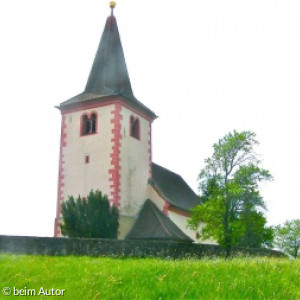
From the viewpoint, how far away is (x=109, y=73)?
3366 centimetres

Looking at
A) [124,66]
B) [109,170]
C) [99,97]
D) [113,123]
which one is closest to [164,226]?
[109,170]

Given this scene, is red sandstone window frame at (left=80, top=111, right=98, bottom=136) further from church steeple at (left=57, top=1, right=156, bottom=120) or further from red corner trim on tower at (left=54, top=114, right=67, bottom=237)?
red corner trim on tower at (left=54, top=114, right=67, bottom=237)

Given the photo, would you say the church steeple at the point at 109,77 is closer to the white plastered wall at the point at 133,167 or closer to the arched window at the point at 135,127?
the arched window at the point at 135,127

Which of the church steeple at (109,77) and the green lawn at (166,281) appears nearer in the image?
the green lawn at (166,281)

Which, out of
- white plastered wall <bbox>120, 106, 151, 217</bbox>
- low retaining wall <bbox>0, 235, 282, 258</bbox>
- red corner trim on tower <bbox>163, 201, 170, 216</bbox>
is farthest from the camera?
red corner trim on tower <bbox>163, 201, 170, 216</bbox>

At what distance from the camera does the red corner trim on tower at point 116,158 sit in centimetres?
2939

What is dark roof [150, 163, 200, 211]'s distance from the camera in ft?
111

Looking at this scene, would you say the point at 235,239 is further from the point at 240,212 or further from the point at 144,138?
the point at 144,138

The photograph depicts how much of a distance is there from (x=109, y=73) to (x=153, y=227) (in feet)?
37.6

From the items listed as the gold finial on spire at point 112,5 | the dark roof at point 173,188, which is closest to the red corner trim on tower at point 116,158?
the dark roof at point 173,188

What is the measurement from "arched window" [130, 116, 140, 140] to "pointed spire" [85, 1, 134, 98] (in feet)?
5.70

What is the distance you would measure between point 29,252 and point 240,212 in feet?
37.8

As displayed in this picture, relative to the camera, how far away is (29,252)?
20266 millimetres

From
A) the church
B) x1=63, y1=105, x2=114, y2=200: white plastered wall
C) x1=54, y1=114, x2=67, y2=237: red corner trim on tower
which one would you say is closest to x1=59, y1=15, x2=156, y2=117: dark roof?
the church
